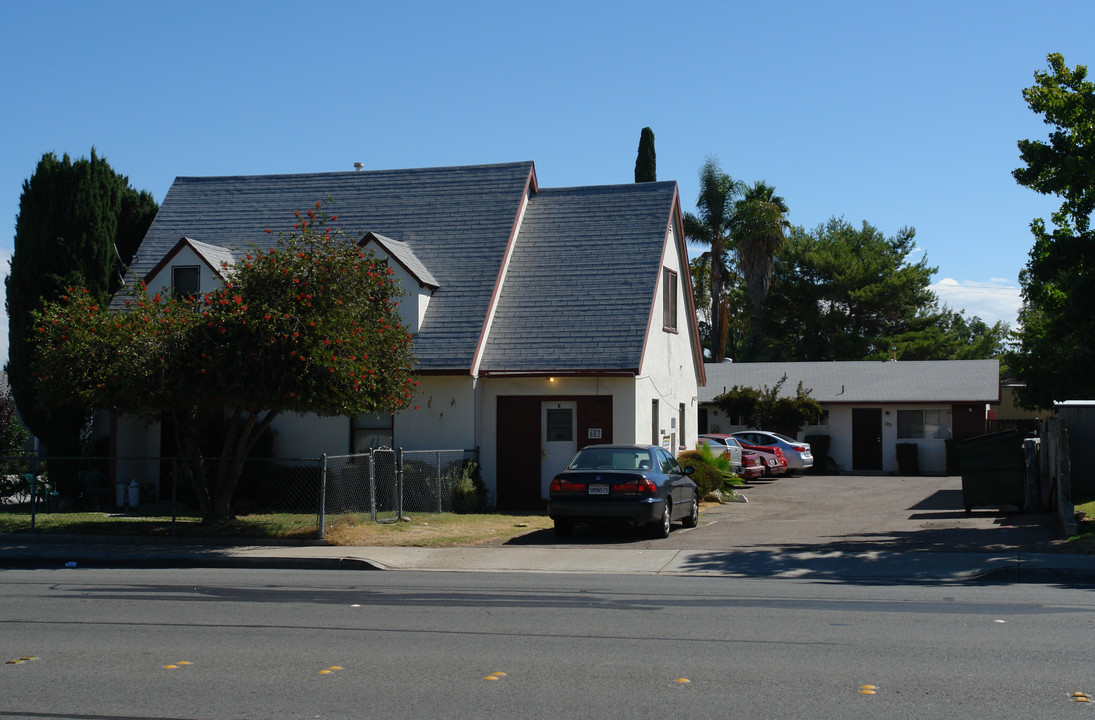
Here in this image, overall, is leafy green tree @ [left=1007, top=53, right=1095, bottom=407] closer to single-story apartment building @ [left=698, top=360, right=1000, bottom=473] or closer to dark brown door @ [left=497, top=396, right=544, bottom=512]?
dark brown door @ [left=497, top=396, right=544, bottom=512]

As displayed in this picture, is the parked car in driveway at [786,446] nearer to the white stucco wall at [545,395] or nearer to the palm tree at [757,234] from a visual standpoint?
the white stucco wall at [545,395]

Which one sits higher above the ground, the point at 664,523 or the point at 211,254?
the point at 211,254

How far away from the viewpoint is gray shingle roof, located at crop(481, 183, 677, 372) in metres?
20.5

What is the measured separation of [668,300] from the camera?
78.5ft

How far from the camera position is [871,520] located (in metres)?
18.8

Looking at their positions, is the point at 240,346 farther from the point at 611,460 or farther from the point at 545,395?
the point at 545,395

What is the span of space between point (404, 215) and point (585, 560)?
496 inches

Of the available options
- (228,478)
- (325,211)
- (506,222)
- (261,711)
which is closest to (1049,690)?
(261,711)

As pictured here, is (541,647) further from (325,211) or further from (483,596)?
(325,211)

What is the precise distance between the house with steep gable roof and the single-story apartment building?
13.8 m

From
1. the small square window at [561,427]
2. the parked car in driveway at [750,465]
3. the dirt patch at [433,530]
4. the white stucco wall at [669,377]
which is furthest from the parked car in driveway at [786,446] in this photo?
the dirt patch at [433,530]

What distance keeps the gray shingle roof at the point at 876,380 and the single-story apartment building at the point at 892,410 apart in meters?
0.04

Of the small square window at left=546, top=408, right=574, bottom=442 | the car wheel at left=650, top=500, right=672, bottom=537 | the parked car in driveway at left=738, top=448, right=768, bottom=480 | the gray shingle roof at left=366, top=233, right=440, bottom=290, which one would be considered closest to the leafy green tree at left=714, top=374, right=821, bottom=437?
the parked car in driveway at left=738, top=448, right=768, bottom=480

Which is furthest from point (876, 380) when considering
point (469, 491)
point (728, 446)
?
point (469, 491)
